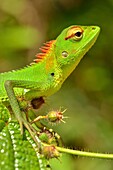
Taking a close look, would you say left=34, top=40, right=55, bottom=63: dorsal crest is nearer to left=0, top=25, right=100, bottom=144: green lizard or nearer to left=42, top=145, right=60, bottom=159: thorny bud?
left=0, top=25, right=100, bottom=144: green lizard

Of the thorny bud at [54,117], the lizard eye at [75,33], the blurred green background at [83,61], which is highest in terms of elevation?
the blurred green background at [83,61]

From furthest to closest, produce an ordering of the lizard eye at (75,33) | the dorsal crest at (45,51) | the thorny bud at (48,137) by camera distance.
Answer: the dorsal crest at (45,51)
the lizard eye at (75,33)
the thorny bud at (48,137)

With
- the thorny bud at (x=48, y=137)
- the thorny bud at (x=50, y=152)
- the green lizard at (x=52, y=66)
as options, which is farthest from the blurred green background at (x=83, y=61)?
the thorny bud at (x=50, y=152)

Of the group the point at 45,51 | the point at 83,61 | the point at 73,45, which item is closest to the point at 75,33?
the point at 73,45

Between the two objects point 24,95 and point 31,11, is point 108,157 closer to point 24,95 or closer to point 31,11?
point 24,95

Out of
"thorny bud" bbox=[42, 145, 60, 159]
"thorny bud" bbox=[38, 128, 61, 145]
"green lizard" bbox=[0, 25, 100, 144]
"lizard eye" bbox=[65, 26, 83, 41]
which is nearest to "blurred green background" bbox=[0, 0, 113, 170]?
"green lizard" bbox=[0, 25, 100, 144]

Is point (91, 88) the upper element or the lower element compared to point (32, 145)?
upper

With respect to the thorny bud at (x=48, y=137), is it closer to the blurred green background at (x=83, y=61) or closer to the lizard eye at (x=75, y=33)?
the lizard eye at (x=75, y=33)

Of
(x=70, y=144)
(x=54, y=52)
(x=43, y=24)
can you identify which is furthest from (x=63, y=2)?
(x=54, y=52)
